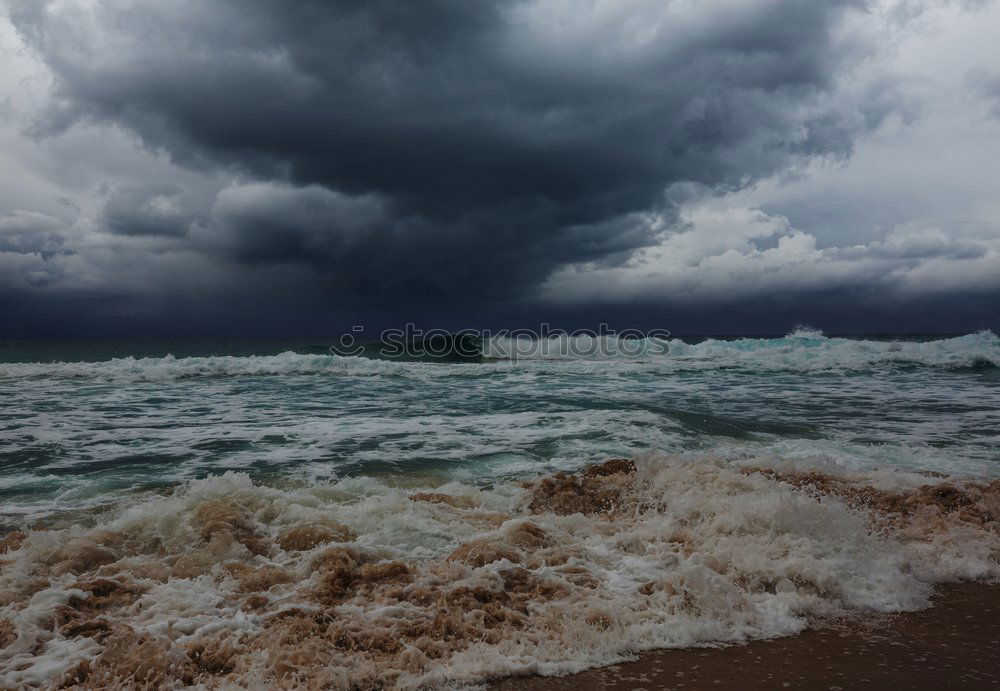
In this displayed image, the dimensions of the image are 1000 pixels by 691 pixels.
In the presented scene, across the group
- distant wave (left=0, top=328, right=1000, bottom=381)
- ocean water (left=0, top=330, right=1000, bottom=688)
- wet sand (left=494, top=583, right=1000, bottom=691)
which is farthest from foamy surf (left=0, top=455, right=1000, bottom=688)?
distant wave (left=0, top=328, right=1000, bottom=381)

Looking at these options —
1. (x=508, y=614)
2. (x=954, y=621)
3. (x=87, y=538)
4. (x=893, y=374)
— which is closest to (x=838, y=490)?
(x=954, y=621)

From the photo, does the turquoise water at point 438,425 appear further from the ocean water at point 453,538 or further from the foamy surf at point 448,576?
the foamy surf at point 448,576

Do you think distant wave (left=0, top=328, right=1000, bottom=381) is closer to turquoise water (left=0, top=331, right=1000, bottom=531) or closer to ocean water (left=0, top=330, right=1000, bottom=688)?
turquoise water (left=0, top=331, right=1000, bottom=531)

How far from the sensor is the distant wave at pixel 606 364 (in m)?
25.9

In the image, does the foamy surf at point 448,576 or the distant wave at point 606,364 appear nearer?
the foamy surf at point 448,576

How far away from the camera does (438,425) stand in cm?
1170

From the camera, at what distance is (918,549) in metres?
4.80

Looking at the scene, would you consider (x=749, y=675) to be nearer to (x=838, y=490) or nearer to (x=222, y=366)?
(x=838, y=490)

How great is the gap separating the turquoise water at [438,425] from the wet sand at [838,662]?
14.5ft

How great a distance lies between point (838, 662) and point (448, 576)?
236 centimetres

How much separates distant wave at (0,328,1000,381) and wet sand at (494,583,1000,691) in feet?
74.7

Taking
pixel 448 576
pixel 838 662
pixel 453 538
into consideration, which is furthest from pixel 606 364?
pixel 838 662

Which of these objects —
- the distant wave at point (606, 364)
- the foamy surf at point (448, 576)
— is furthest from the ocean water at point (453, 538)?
the distant wave at point (606, 364)

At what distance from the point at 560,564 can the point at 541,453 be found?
4.69m
